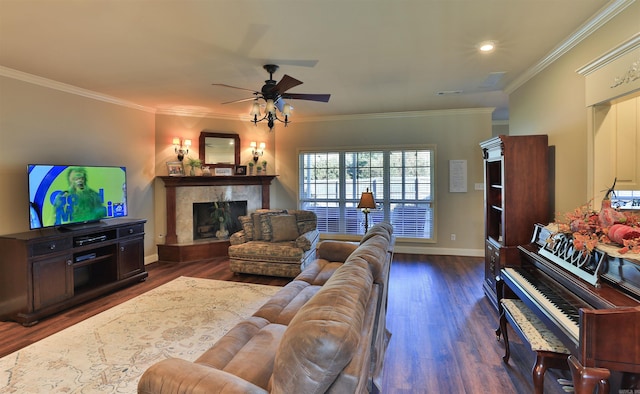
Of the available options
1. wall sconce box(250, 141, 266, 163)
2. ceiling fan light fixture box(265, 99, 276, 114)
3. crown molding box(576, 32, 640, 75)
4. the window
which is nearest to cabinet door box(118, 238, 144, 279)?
wall sconce box(250, 141, 266, 163)

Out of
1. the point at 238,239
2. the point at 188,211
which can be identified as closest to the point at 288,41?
the point at 238,239

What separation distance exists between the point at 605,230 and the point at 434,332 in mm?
1644

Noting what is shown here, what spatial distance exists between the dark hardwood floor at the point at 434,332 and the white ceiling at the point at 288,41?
2.48 metres

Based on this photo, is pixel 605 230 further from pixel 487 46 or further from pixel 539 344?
pixel 487 46

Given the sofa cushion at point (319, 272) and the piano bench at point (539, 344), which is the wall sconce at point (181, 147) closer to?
the sofa cushion at point (319, 272)

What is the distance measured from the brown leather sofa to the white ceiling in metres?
1.84

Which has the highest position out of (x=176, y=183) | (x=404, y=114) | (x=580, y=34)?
(x=404, y=114)

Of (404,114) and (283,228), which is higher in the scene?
(404,114)

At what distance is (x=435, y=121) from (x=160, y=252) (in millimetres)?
5592

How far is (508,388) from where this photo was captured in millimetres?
2109

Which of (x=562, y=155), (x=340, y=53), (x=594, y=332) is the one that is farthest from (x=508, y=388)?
(x=340, y=53)

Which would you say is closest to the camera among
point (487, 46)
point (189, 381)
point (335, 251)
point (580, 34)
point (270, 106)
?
point (189, 381)

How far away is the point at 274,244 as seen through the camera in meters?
4.49

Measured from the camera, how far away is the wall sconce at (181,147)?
17.9 ft
